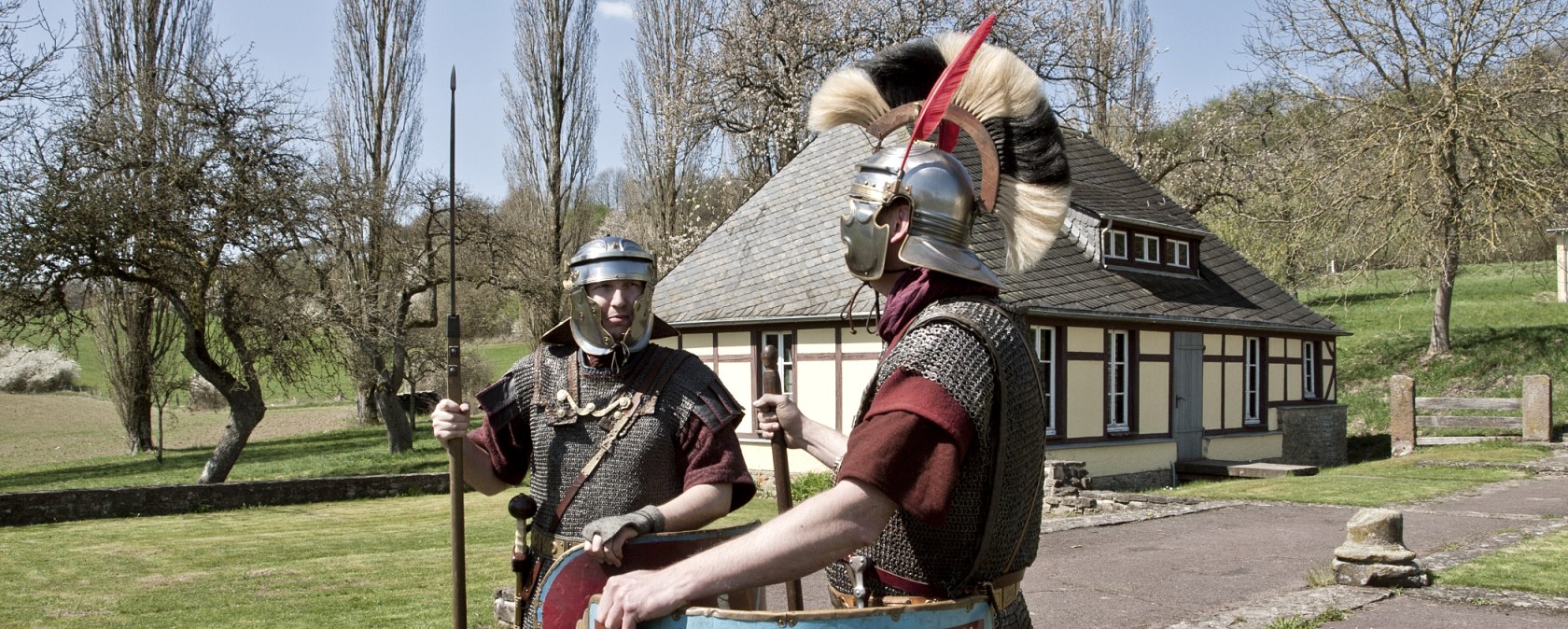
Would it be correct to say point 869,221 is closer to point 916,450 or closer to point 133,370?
point 916,450

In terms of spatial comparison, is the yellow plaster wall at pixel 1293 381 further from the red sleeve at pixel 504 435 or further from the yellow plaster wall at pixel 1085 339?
the red sleeve at pixel 504 435

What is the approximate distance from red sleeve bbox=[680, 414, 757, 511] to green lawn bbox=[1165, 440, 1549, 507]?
11698 millimetres

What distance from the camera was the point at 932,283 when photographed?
2.32 m

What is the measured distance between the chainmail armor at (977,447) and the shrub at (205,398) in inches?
1435

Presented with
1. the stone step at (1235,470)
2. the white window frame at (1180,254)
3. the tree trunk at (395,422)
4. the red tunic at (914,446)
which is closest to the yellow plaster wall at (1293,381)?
the white window frame at (1180,254)

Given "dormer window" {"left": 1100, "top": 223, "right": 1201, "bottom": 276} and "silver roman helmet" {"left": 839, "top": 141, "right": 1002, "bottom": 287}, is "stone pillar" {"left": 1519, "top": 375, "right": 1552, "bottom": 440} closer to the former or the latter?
"dormer window" {"left": 1100, "top": 223, "right": 1201, "bottom": 276}

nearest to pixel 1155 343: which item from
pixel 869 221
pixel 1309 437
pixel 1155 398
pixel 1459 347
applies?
pixel 1155 398

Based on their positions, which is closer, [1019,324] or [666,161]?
[1019,324]

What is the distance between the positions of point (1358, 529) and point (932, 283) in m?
6.92

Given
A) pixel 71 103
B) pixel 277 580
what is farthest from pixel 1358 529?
pixel 71 103

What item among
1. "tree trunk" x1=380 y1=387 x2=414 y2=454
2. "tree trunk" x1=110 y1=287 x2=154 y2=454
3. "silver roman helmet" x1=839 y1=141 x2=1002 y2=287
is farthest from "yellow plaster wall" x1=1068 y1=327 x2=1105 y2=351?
"tree trunk" x1=110 y1=287 x2=154 y2=454

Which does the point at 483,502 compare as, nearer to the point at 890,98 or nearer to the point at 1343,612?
the point at 1343,612

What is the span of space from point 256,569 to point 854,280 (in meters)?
7.72

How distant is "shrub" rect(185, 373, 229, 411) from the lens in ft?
116
